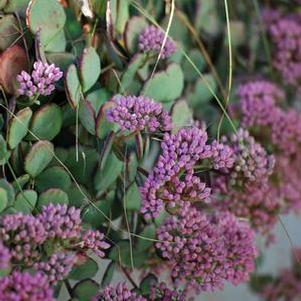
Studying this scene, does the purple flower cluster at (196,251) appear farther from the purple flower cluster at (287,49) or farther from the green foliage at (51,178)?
the purple flower cluster at (287,49)

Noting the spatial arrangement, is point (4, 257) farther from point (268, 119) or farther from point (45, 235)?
point (268, 119)

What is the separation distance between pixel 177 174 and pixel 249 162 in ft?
0.36

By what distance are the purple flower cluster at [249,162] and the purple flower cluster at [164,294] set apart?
0.13 meters

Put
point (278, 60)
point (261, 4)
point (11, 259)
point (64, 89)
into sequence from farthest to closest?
point (261, 4) < point (278, 60) < point (64, 89) < point (11, 259)

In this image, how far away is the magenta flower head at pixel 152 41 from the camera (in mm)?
732

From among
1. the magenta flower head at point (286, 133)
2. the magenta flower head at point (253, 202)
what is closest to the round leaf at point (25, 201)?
the magenta flower head at point (253, 202)

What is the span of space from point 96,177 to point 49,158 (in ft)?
0.19

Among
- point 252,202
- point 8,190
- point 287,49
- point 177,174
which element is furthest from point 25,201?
point 287,49

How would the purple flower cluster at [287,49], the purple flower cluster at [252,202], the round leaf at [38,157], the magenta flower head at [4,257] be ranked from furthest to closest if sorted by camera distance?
the purple flower cluster at [287,49] < the purple flower cluster at [252,202] < the round leaf at [38,157] < the magenta flower head at [4,257]

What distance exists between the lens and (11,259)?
581 mm

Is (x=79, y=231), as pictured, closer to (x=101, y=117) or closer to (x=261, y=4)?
(x=101, y=117)

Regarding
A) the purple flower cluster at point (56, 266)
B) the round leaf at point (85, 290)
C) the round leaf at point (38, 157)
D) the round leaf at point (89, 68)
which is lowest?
the round leaf at point (85, 290)

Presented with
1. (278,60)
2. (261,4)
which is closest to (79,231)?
(278,60)

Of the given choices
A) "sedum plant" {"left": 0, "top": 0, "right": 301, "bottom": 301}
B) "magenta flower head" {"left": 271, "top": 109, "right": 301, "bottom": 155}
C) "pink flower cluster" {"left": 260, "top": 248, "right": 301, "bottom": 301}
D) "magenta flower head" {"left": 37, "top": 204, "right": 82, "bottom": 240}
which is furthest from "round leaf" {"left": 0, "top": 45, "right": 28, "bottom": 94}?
"pink flower cluster" {"left": 260, "top": 248, "right": 301, "bottom": 301}
